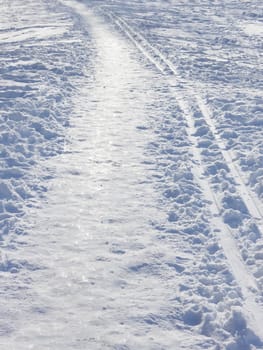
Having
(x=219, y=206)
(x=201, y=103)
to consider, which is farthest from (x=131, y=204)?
(x=201, y=103)

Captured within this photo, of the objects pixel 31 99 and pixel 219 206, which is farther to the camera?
pixel 31 99

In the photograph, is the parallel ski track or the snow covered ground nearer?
the snow covered ground

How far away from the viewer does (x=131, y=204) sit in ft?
28.3

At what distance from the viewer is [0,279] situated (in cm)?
670

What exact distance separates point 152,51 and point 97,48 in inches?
82.5

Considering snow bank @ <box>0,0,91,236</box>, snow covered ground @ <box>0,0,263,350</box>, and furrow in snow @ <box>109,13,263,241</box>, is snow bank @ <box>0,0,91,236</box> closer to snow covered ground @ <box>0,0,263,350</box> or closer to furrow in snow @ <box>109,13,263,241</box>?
snow covered ground @ <box>0,0,263,350</box>

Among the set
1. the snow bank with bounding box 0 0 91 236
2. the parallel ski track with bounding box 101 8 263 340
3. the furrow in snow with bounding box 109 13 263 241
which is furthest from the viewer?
the snow bank with bounding box 0 0 91 236

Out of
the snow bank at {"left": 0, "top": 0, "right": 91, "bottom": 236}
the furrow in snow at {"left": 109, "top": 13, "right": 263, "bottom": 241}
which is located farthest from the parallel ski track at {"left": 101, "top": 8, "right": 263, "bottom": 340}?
the snow bank at {"left": 0, "top": 0, "right": 91, "bottom": 236}

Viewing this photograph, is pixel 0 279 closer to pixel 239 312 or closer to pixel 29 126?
pixel 239 312

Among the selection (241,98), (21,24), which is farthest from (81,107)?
(21,24)

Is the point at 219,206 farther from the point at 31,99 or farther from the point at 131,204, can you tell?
the point at 31,99

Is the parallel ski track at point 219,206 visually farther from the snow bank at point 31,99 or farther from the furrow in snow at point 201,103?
the snow bank at point 31,99

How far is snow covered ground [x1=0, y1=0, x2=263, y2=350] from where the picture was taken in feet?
19.8

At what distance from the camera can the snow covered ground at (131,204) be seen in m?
6.03
